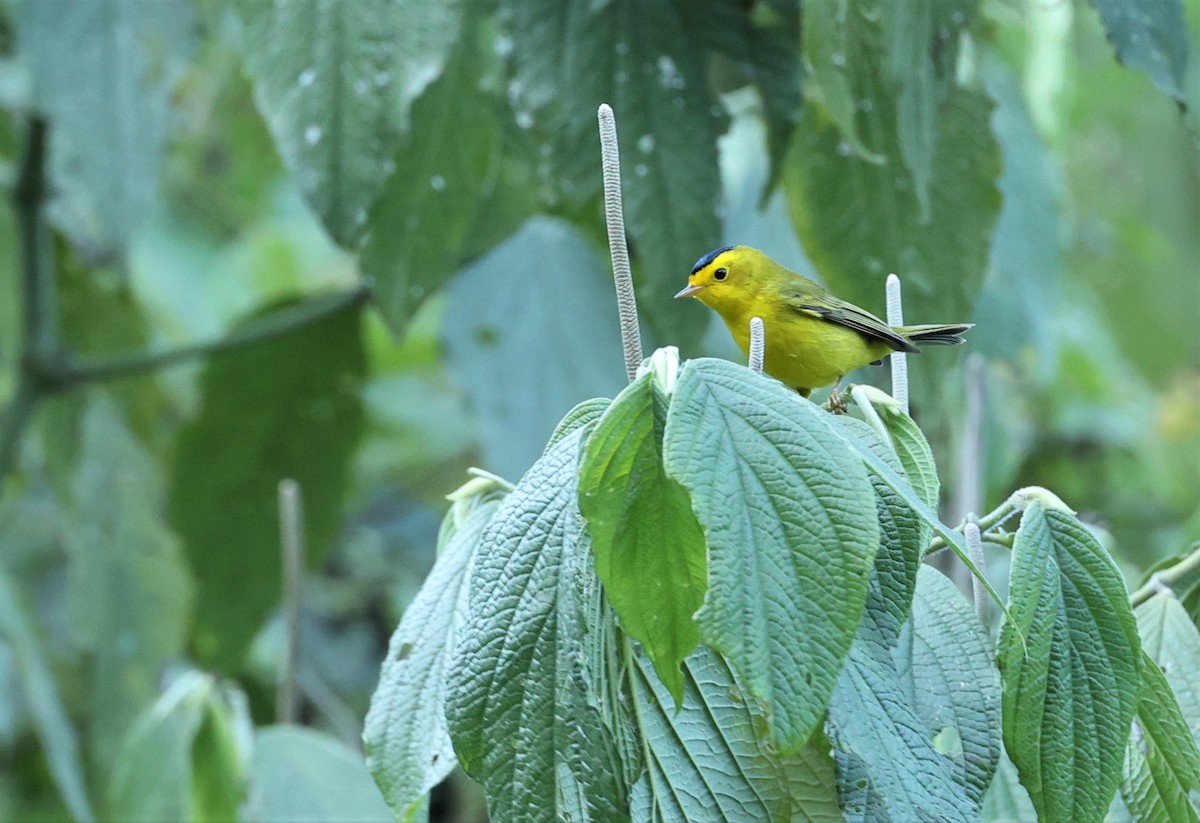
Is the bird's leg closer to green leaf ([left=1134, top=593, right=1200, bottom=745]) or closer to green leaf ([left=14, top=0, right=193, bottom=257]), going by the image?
green leaf ([left=1134, top=593, right=1200, bottom=745])

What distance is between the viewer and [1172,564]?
0.78 metres

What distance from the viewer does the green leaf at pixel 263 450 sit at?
1.74 m

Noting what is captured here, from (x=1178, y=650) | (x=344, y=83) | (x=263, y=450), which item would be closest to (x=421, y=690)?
(x=1178, y=650)

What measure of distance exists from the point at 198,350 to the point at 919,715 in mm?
1227

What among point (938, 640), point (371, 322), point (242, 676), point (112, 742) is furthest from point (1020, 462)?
point (938, 640)

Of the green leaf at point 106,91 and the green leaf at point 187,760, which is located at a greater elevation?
the green leaf at point 106,91

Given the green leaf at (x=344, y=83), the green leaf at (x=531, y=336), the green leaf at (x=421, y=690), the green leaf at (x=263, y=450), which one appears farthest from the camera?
the green leaf at (x=263, y=450)

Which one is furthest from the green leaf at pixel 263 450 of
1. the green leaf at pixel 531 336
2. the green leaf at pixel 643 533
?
the green leaf at pixel 643 533

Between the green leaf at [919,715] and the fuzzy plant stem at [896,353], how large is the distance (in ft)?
0.37

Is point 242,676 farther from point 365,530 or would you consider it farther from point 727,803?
point 727,803

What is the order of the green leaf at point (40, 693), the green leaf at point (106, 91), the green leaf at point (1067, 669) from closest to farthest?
the green leaf at point (1067, 669)
the green leaf at point (106, 91)
the green leaf at point (40, 693)

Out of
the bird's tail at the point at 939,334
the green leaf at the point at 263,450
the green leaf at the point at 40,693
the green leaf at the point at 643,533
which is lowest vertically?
the green leaf at the point at 40,693

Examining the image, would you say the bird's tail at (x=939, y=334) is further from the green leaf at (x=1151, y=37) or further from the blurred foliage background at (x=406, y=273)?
the green leaf at (x=1151, y=37)

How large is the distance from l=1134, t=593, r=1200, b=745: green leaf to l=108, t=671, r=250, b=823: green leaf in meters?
0.71
